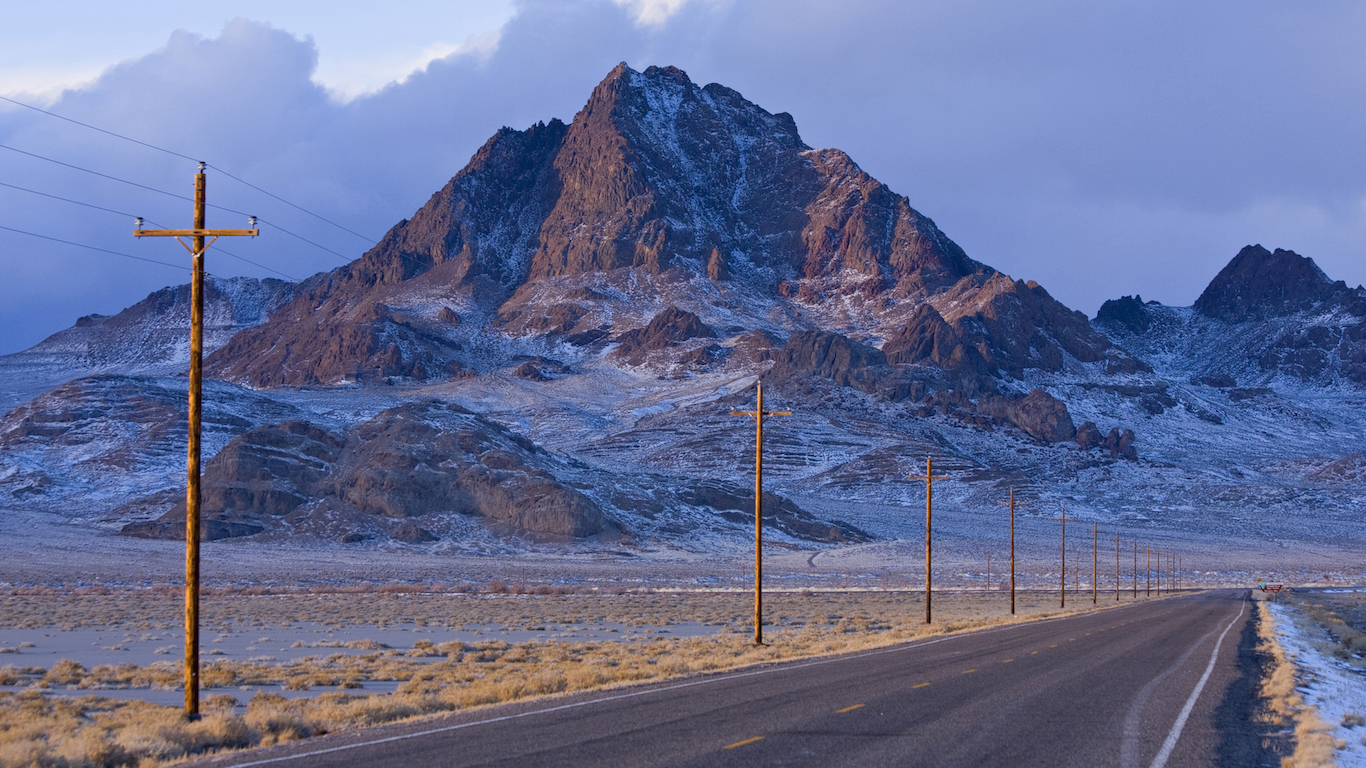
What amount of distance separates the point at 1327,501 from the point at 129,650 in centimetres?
19079

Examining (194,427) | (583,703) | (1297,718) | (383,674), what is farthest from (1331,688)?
(194,427)

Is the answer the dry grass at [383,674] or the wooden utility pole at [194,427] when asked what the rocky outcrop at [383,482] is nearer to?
the dry grass at [383,674]

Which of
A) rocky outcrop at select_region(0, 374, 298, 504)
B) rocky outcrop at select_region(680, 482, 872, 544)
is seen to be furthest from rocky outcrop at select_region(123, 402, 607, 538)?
rocky outcrop at select_region(680, 482, 872, 544)

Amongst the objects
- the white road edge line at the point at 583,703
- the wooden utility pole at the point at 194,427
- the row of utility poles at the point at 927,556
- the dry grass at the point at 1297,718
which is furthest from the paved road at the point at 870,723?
the row of utility poles at the point at 927,556

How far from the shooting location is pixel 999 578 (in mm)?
101938

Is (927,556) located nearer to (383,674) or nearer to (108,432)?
(383,674)

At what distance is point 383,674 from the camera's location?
25422 millimetres

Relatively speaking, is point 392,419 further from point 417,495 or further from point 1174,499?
point 1174,499

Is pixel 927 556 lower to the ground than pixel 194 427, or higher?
lower

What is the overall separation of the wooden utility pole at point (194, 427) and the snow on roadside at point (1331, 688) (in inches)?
639

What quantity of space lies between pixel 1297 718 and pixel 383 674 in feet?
61.6

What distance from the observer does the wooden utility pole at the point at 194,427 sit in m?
16.7

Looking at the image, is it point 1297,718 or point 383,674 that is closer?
point 1297,718

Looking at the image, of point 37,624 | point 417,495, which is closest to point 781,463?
point 417,495
